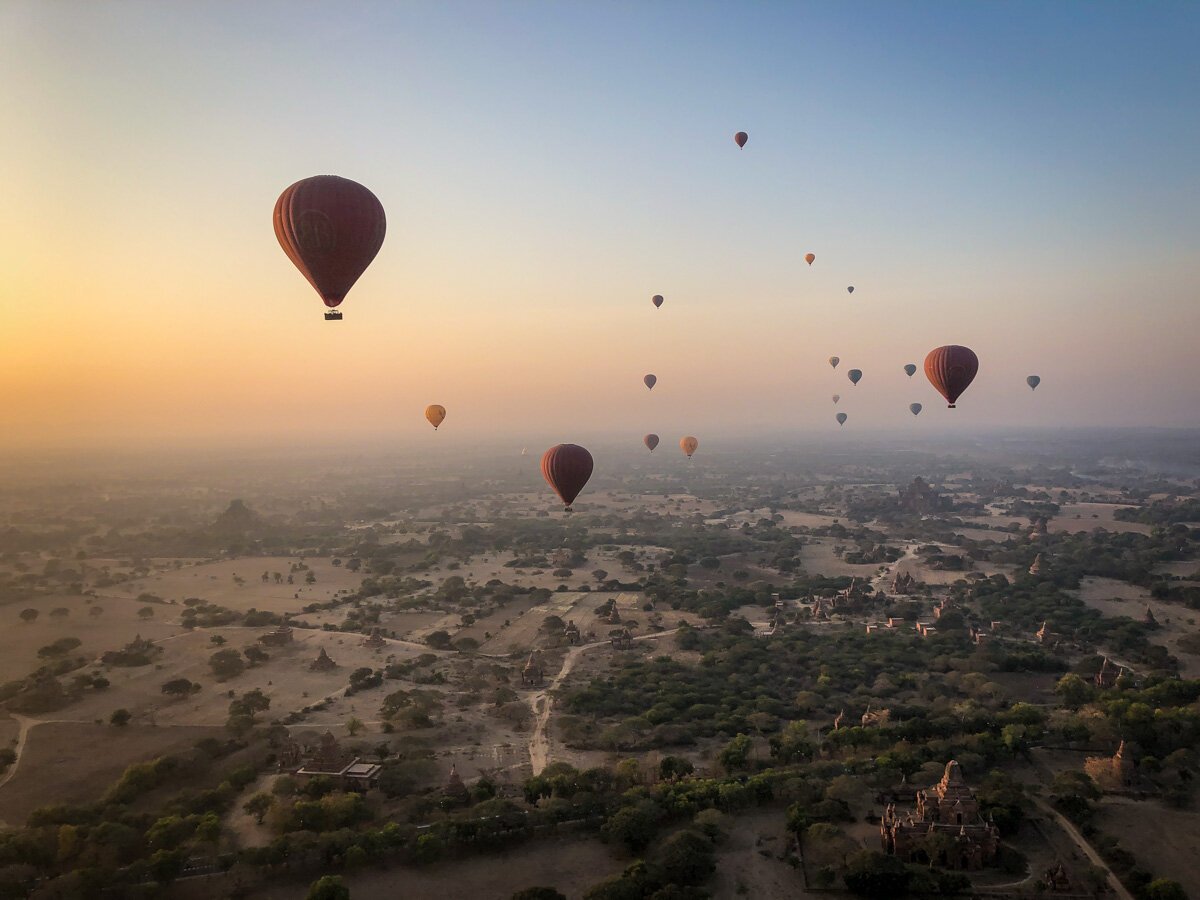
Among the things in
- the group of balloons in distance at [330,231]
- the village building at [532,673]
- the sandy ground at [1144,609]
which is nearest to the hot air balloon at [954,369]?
Answer: the sandy ground at [1144,609]

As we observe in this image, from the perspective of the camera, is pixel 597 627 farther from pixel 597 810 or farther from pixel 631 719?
pixel 597 810

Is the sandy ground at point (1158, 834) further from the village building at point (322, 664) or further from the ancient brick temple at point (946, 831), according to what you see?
the village building at point (322, 664)

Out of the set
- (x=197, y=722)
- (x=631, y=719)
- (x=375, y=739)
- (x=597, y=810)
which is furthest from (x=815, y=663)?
(x=197, y=722)

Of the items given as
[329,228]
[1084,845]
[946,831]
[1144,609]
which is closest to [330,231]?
[329,228]

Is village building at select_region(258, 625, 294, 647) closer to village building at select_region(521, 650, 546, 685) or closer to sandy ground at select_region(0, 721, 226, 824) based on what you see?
sandy ground at select_region(0, 721, 226, 824)

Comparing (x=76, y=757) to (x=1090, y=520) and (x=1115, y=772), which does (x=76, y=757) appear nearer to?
(x=1115, y=772)

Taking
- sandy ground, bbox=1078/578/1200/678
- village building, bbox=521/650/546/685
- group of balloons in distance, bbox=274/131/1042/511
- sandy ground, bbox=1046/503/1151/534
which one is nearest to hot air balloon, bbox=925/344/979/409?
sandy ground, bbox=1078/578/1200/678
